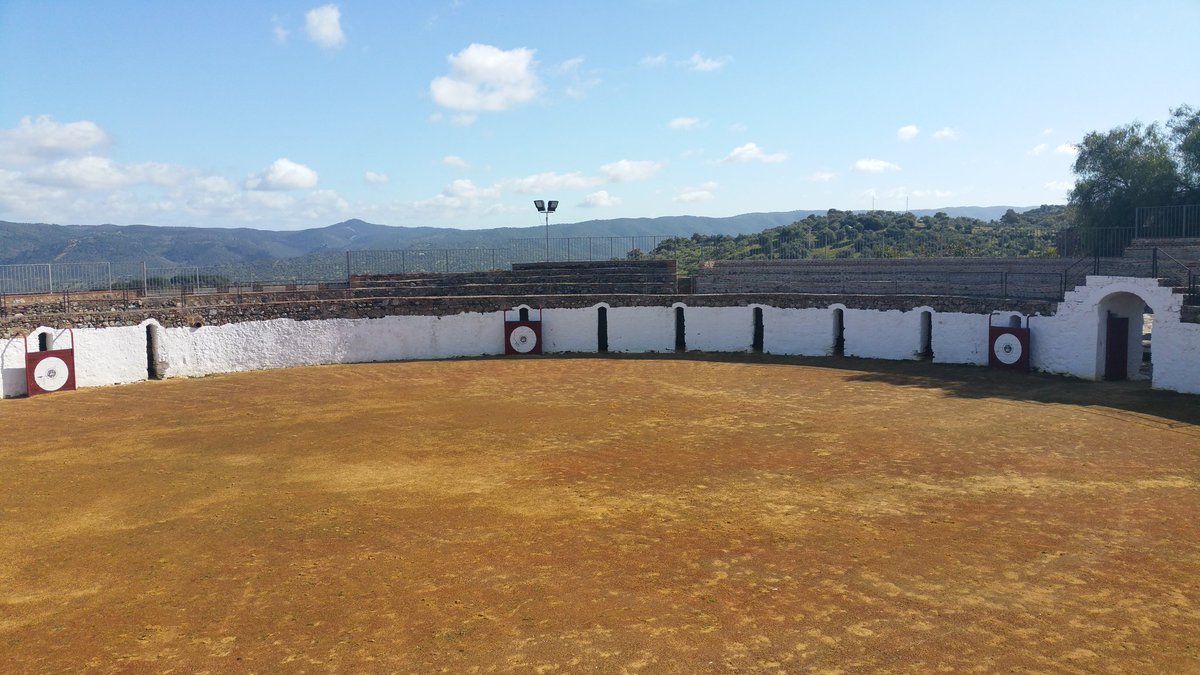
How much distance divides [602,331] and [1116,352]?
1820cm

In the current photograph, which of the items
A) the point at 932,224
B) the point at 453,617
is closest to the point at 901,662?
the point at 453,617

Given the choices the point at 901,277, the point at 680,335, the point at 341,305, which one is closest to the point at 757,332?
the point at 680,335

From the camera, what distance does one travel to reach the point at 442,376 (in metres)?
26.8

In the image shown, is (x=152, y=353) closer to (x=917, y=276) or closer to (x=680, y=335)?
(x=680, y=335)

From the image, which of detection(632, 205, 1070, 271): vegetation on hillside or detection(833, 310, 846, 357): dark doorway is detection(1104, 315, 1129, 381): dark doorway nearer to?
detection(833, 310, 846, 357): dark doorway

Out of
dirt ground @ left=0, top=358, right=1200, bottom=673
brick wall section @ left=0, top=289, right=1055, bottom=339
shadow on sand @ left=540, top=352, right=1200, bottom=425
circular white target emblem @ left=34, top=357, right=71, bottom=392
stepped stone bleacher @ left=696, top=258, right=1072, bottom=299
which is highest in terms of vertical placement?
stepped stone bleacher @ left=696, top=258, right=1072, bottom=299

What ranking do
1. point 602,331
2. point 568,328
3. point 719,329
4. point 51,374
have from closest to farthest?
point 51,374, point 719,329, point 568,328, point 602,331

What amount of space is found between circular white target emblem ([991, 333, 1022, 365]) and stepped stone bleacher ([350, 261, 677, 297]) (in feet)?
44.9

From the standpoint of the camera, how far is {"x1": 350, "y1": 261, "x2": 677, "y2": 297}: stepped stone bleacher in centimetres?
3494

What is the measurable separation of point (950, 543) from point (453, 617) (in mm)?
6806

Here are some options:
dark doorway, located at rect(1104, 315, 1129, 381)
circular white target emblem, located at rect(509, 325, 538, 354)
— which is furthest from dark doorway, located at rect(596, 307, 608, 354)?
dark doorway, located at rect(1104, 315, 1129, 381)

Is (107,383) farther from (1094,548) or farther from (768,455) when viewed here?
(1094,548)

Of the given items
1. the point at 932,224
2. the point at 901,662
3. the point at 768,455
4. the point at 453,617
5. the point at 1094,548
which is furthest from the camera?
the point at 932,224

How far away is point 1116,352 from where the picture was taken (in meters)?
23.5
